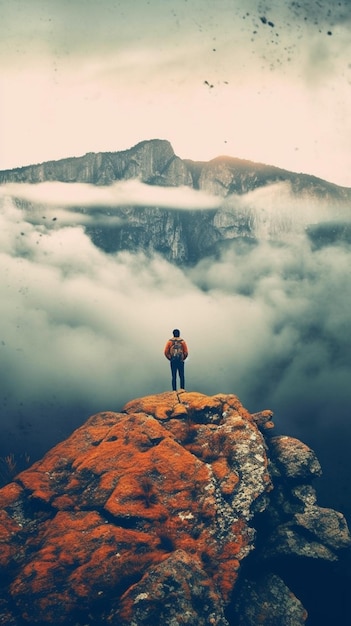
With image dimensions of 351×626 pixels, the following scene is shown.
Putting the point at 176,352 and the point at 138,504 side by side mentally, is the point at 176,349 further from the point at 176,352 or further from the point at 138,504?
the point at 138,504

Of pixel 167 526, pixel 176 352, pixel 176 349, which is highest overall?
pixel 176 349

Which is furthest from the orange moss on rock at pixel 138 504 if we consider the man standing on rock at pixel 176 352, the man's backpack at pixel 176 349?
the man's backpack at pixel 176 349

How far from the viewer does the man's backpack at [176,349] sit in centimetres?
2052

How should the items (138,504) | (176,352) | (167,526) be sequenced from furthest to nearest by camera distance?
(176,352)
(138,504)
(167,526)

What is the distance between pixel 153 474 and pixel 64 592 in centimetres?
479

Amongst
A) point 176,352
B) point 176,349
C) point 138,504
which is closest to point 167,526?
point 138,504

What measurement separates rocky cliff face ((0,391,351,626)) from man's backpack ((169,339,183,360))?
2516 millimetres

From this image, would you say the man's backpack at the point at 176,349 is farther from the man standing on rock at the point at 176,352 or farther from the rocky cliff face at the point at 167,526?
the rocky cliff face at the point at 167,526

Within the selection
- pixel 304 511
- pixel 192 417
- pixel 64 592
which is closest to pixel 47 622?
pixel 64 592

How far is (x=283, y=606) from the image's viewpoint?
13727mm

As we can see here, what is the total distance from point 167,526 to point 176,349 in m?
8.64

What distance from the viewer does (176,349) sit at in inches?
812

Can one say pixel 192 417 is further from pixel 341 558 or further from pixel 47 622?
pixel 47 622

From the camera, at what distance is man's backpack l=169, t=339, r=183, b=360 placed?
20.5 meters
